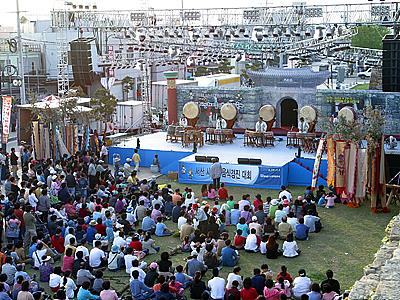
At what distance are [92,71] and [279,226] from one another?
26.0 meters

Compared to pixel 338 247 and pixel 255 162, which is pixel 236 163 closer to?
pixel 255 162

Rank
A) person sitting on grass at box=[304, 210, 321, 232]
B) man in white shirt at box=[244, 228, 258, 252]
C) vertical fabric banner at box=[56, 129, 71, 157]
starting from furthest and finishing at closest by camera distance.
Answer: vertical fabric banner at box=[56, 129, 71, 157] < person sitting on grass at box=[304, 210, 321, 232] < man in white shirt at box=[244, 228, 258, 252]

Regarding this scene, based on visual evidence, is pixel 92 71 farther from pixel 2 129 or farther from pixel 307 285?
pixel 307 285

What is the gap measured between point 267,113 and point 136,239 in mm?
14168

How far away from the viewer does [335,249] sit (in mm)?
15578

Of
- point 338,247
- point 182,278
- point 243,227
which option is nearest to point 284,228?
point 243,227

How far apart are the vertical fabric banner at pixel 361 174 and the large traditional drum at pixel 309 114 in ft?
24.2

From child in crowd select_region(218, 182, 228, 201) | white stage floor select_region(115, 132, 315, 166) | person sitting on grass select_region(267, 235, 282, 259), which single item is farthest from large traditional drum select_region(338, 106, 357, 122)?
person sitting on grass select_region(267, 235, 282, 259)

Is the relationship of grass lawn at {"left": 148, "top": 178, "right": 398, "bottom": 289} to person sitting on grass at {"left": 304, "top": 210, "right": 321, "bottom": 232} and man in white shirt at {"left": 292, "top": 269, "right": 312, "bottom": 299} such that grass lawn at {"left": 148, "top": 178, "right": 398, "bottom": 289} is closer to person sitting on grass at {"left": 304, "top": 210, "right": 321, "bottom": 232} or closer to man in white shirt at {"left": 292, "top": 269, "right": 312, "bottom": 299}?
person sitting on grass at {"left": 304, "top": 210, "right": 321, "bottom": 232}

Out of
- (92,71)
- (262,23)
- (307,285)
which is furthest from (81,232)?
(92,71)

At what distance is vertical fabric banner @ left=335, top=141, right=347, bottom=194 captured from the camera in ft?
63.2

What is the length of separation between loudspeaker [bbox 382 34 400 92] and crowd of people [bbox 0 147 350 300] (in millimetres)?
7252

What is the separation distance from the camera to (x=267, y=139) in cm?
2606

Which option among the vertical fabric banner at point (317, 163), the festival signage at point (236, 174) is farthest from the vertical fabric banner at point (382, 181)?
the festival signage at point (236, 174)
